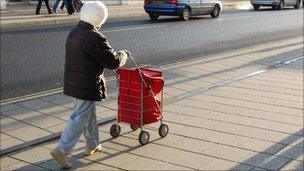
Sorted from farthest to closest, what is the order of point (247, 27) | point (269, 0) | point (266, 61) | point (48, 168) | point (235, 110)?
point (269, 0) → point (247, 27) → point (266, 61) → point (235, 110) → point (48, 168)

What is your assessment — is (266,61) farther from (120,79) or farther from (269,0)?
(269,0)

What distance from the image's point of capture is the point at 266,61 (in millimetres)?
11688

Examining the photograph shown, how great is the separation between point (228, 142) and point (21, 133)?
8.10 feet

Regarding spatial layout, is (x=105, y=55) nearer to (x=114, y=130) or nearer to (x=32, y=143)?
(x=114, y=130)

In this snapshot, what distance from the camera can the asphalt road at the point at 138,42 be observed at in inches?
390

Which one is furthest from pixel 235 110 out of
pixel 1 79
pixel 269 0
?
pixel 269 0

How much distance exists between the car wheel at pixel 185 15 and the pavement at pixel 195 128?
40.9ft

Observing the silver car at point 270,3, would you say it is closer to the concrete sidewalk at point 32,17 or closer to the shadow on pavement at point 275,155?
the concrete sidewalk at point 32,17

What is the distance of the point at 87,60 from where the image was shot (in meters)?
4.88

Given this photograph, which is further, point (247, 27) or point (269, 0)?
point (269, 0)

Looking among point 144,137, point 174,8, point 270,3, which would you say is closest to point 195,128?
point 144,137

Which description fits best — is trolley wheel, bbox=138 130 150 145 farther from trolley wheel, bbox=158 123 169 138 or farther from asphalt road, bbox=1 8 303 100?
asphalt road, bbox=1 8 303 100

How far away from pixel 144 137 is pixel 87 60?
129cm

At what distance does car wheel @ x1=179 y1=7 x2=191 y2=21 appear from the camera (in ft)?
72.9
